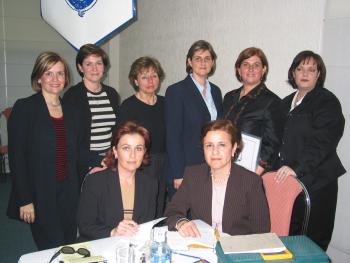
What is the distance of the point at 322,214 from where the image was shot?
8.29 ft

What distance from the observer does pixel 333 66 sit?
8.56ft

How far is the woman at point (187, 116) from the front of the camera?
2.68 meters

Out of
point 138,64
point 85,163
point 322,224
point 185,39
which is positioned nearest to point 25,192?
point 85,163


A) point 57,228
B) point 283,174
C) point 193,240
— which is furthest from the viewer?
point 57,228

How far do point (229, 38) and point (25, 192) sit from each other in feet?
7.64

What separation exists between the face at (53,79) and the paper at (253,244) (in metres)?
1.50

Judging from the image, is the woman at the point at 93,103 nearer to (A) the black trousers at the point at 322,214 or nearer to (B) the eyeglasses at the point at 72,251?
(B) the eyeglasses at the point at 72,251

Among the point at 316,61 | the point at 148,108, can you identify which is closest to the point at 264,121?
the point at 316,61

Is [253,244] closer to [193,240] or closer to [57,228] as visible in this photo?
[193,240]

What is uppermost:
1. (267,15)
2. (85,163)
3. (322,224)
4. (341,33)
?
(267,15)

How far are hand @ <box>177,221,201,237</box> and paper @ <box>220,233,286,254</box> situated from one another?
33cm

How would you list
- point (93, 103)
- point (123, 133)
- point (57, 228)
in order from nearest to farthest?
point (123, 133), point (57, 228), point (93, 103)

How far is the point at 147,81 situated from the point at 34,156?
1.03 meters

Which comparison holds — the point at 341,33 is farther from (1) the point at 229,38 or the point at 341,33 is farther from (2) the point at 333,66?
(1) the point at 229,38
